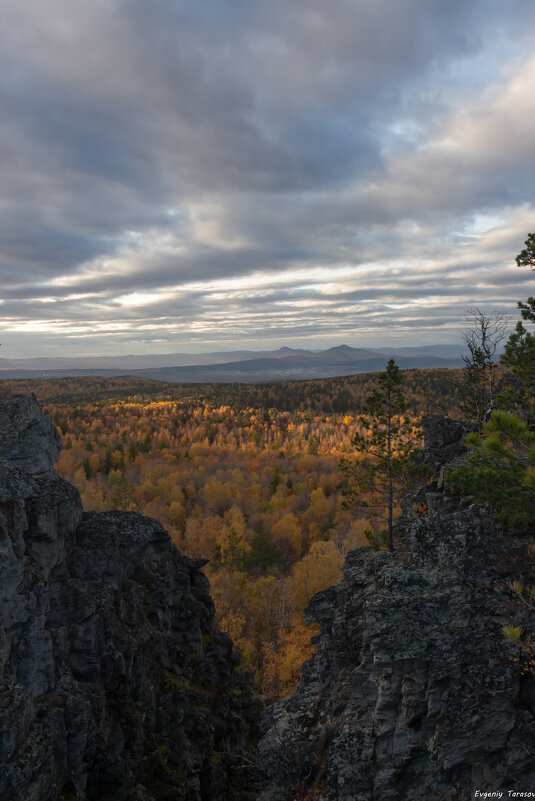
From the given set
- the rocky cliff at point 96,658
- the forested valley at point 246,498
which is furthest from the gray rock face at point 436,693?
the forested valley at point 246,498

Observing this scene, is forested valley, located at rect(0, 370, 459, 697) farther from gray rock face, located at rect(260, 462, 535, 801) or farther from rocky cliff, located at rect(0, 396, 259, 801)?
rocky cliff, located at rect(0, 396, 259, 801)

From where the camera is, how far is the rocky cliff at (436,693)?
11.4 metres

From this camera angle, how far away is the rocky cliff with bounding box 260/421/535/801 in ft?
37.4

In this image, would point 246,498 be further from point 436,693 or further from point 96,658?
point 436,693

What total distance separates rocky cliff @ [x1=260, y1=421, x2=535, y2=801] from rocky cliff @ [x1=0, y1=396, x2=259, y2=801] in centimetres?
855

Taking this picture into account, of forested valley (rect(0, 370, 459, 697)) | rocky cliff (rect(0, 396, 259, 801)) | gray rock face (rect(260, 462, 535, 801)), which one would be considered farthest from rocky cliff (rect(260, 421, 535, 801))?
forested valley (rect(0, 370, 459, 697))

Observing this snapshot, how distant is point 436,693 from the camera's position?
12.3 meters

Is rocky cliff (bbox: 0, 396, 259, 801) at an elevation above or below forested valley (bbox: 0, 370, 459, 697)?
above

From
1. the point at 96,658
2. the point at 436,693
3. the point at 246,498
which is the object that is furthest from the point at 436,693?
the point at 246,498

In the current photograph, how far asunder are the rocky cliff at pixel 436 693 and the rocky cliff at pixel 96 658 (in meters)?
8.55

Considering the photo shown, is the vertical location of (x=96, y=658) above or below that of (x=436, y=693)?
below

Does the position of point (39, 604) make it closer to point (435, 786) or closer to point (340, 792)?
point (340, 792)

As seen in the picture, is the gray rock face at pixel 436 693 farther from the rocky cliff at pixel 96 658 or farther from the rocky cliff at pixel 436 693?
the rocky cliff at pixel 96 658

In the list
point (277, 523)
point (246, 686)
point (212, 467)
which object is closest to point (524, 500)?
point (246, 686)
